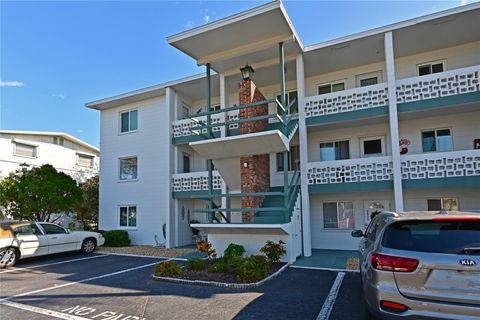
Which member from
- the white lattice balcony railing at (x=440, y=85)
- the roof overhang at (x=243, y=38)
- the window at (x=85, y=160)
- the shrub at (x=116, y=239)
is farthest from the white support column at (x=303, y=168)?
the window at (x=85, y=160)

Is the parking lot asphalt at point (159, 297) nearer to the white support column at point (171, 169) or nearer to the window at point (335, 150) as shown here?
the white support column at point (171, 169)

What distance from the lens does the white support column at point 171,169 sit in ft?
47.5

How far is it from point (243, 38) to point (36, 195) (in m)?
12.1

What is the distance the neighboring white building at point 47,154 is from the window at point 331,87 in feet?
51.4

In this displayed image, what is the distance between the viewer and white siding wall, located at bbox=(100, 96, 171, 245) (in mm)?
15531

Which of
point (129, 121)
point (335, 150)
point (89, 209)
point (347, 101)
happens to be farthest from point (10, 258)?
point (347, 101)

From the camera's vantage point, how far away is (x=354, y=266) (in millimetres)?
9227

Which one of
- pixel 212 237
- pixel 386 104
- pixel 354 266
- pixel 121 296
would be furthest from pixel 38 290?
pixel 386 104

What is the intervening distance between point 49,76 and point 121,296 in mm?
17685

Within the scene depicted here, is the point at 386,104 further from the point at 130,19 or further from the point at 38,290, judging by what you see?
the point at 38,290

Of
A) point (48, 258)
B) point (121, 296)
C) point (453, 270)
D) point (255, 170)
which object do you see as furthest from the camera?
point (48, 258)

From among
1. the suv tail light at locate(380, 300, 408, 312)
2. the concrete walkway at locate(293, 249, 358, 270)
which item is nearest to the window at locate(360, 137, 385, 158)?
the concrete walkway at locate(293, 249, 358, 270)

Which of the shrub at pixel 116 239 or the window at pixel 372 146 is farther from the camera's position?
the shrub at pixel 116 239

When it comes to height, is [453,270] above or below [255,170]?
below
